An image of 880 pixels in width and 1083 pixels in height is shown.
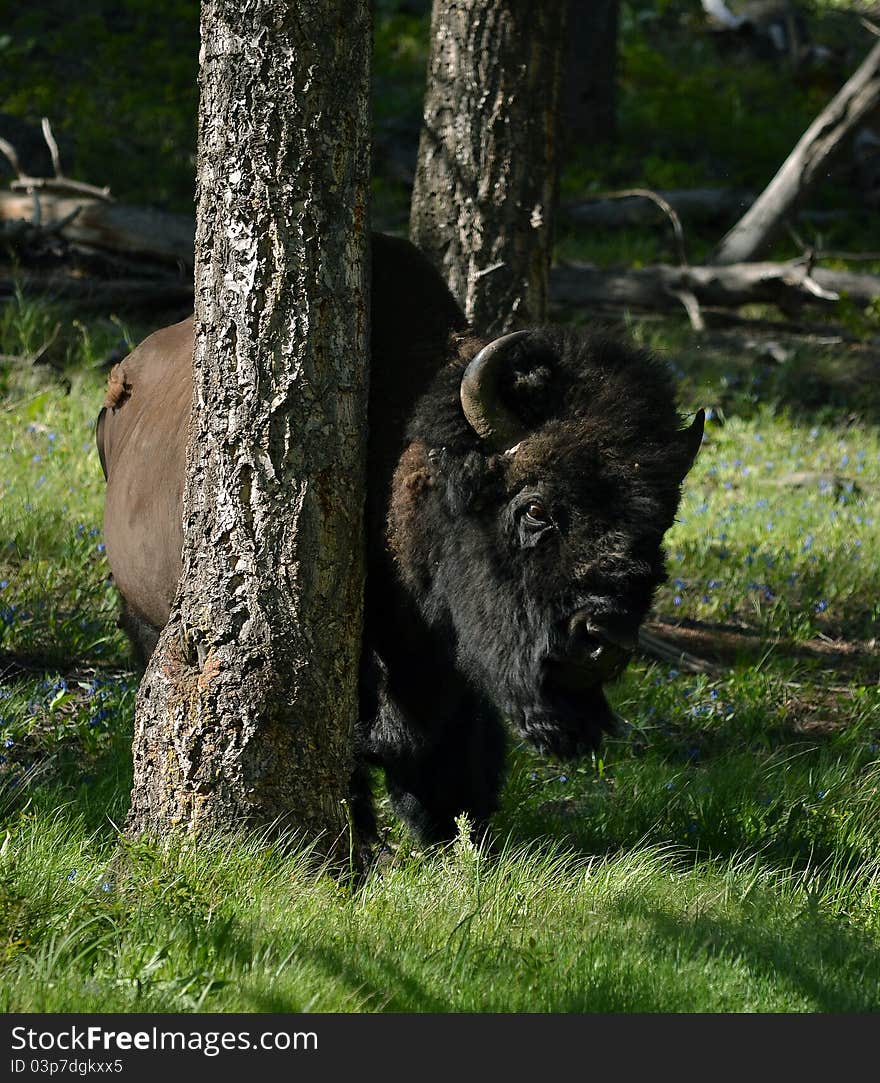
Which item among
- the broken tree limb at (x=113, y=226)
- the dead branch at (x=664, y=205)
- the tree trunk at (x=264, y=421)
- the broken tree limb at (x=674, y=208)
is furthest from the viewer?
the broken tree limb at (x=674, y=208)

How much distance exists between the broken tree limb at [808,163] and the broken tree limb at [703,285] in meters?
0.40

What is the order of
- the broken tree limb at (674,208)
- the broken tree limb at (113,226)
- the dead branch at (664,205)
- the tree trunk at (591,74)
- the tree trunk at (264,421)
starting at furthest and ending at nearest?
the tree trunk at (591,74), the broken tree limb at (674,208), the broken tree limb at (113,226), the dead branch at (664,205), the tree trunk at (264,421)

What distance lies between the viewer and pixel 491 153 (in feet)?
20.9

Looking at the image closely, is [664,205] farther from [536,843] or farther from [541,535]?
[536,843]

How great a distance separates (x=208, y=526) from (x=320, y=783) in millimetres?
903

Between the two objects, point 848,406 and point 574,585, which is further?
point 848,406

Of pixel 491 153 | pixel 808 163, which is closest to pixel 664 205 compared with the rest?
pixel 491 153

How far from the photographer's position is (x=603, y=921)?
404 centimetres

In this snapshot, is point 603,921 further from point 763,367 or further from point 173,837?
point 763,367

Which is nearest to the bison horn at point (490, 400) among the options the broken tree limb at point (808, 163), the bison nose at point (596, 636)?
the bison nose at point (596, 636)

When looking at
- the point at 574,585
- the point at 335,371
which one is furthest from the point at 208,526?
the point at 574,585

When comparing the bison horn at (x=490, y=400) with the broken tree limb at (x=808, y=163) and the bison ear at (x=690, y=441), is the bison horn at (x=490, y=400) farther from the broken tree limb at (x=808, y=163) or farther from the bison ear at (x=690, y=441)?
the broken tree limb at (x=808, y=163)

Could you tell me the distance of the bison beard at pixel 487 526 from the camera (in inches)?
171

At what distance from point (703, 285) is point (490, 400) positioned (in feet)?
30.5
